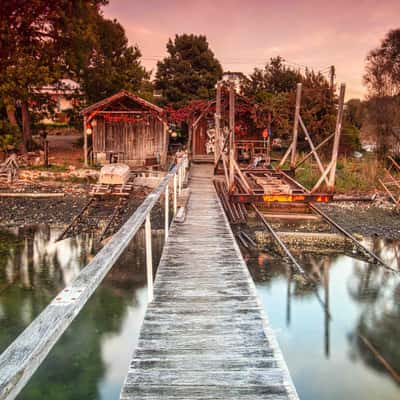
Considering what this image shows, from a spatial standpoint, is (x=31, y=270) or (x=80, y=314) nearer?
(x=80, y=314)

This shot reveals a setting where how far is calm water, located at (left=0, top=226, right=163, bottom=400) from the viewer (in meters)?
6.18

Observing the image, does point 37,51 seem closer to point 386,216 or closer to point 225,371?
point 386,216

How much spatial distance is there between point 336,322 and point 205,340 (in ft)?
18.1

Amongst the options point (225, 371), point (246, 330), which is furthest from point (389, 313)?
point (225, 371)

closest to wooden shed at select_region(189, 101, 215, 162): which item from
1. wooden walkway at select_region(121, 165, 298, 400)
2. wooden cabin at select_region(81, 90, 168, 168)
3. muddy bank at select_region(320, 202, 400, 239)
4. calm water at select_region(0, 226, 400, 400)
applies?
wooden cabin at select_region(81, 90, 168, 168)

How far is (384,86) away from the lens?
25656 millimetres

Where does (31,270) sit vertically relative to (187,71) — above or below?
below

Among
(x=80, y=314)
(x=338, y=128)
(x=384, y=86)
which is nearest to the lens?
(x=80, y=314)

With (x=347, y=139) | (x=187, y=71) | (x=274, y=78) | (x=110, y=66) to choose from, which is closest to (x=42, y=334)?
(x=110, y=66)

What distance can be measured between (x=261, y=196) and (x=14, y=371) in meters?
8.66

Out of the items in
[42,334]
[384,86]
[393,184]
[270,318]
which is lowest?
[270,318]

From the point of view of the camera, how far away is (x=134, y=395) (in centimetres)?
271

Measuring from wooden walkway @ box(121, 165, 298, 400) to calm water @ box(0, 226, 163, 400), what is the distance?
7.63 feet

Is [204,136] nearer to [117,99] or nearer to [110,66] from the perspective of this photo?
[117,99]
